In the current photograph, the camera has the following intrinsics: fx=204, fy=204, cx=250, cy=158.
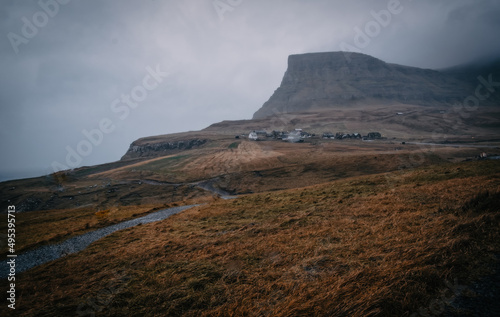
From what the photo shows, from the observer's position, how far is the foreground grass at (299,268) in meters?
4.16

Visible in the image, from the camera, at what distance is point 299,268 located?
18.9ft

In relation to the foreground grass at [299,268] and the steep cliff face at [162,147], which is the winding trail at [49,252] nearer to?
the foreground grass at [299,268]

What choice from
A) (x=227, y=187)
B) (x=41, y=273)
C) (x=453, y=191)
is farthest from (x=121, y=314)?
(x=227, y=187)

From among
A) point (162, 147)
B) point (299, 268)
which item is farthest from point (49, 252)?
point (162, 147)

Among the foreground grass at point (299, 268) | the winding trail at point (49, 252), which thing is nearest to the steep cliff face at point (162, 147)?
the winding trail at point (49, 252)

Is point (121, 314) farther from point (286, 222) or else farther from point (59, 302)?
point (286, 222)

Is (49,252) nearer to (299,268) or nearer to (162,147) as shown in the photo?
(299,268)

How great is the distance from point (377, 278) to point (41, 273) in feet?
44.5

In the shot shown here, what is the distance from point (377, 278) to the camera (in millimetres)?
4484

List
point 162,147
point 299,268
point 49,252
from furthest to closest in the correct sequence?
point 162,147, point 49,252, point 299,268

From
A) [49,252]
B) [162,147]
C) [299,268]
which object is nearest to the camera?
[299,268]

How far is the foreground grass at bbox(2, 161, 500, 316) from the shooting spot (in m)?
4.16

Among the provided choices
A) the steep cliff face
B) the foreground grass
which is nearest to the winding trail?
the foreground grass

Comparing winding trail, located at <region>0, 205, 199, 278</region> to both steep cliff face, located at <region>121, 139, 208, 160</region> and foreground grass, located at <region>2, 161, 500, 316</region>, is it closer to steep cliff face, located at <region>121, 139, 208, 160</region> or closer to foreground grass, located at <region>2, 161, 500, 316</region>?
foreground grass, located at <region>2, 161, 500, 316</region>
